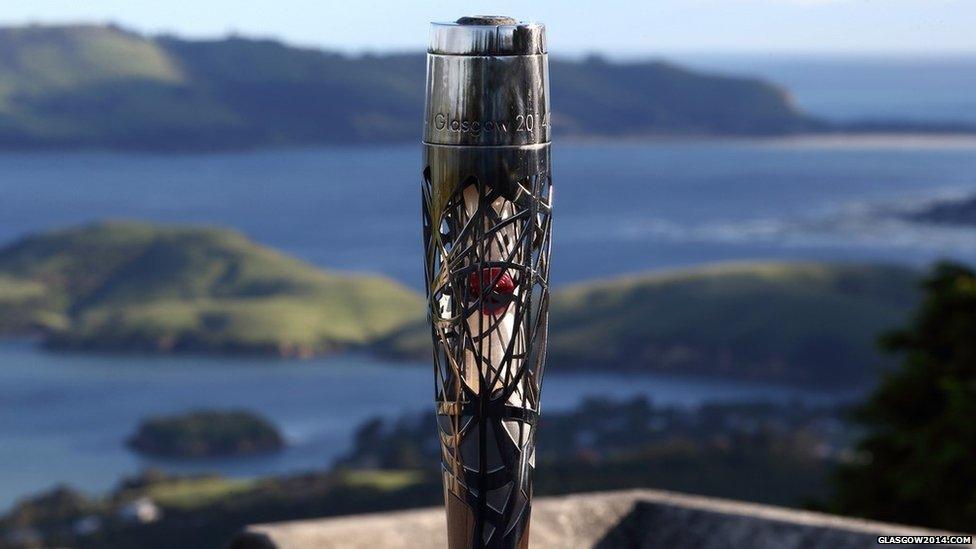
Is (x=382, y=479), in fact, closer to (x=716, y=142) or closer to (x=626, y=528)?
(x=626, y=528)

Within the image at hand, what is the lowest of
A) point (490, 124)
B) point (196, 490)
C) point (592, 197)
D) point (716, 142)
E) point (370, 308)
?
point (370, 308)

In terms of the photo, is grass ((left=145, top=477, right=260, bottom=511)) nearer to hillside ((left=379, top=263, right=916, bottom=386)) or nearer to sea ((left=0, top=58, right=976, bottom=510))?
sea ((left=0, top=58, right=976, bottom=510))

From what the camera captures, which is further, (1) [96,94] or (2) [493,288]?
(1) [96,94]

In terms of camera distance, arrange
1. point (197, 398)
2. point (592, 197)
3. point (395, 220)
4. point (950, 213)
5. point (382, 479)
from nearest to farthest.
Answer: point (382, 479)
point (197, 398)
point (950, 213)
point (592, 197)
point (395, 220)

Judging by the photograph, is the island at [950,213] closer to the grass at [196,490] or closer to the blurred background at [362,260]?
the blurred background at [362,260]

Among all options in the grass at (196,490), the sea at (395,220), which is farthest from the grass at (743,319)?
the grass at (196,490)

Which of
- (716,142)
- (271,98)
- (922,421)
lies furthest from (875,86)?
(922,421)

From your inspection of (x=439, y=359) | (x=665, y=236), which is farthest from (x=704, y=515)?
(x=665, y=236)

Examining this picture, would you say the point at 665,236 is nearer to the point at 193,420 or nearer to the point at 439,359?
the point at 193,420
